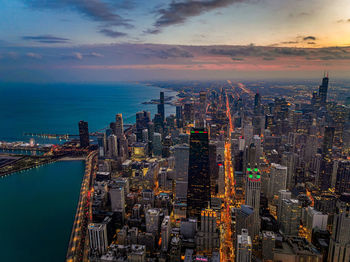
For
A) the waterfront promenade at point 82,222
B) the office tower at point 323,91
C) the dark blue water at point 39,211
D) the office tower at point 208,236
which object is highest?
the office tower at point 323,91

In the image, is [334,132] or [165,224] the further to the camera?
[334,132]

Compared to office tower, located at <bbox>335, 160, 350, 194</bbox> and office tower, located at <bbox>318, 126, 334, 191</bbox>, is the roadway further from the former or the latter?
office tower, located at <bbox>335, 160, 350, 194</bbox>

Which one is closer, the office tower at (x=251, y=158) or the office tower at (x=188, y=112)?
the office tower at (x=251, y=158)

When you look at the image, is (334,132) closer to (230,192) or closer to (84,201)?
Result: (230,192)

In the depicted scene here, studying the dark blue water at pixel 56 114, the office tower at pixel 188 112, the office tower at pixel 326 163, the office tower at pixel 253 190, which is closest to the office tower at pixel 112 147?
the dark blue water at pixel 56 114

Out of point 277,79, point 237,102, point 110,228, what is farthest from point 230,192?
point 237,102

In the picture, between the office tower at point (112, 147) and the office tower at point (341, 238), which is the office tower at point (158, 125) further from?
the office tower at point (341, 238)

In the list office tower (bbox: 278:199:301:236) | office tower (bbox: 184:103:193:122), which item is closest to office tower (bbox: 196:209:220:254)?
office tower (bbox: 278:199:301:236)
